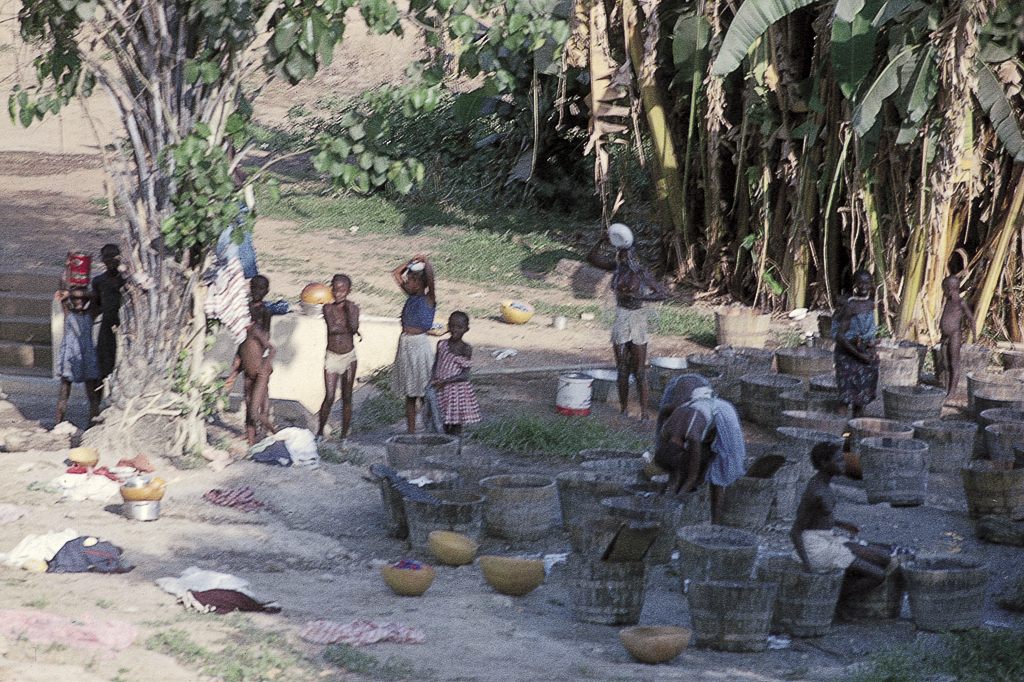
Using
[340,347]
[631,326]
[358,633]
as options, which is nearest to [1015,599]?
[358,633]

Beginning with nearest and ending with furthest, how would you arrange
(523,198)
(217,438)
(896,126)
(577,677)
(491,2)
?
(577,677)
(491,2)
(217,438)
(896,126)
(523,198)

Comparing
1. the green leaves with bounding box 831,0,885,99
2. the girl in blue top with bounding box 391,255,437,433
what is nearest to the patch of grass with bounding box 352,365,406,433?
the girl in blue top with bounding box 391,255,437,433

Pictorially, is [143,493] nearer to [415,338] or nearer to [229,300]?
[229,300]

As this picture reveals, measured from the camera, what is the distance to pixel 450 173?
18.5 meters

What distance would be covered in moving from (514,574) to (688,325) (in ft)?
23.6

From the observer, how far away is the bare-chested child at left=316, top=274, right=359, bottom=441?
26.7 ft

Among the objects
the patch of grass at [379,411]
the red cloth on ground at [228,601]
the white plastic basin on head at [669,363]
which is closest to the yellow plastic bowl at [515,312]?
the white plastic basin on head at [669,363]

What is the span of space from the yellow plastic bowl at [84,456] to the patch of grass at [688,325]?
20.2 ft

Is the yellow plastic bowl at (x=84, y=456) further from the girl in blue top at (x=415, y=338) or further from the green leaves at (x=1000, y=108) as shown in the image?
the green leaves at (x=1000, y=108)

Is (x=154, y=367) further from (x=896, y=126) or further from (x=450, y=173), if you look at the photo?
(x=450, y=173)

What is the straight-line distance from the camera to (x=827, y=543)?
18.1 feet

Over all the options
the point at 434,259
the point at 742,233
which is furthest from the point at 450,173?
the point at 742,233

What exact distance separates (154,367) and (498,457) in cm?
253

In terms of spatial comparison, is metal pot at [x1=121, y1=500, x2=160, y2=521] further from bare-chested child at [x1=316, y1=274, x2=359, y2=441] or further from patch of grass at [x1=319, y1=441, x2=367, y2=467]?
bare-chested child at [x1=316, y1=274, x2=359, y2=441]
